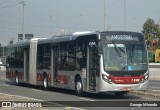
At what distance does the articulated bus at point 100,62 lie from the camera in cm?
2166

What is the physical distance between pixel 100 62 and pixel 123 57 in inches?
Result: 43.6

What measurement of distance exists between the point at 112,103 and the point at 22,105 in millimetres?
5543

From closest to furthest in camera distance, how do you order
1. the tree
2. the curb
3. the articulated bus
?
the curb, the articulated bus, the tree

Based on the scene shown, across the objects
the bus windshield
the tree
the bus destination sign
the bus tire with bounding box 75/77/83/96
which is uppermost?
the tree

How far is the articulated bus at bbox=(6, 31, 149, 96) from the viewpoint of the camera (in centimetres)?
2166

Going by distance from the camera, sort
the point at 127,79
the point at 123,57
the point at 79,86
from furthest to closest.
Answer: the point at 79,86, the point at 123,57, the point at 127,79

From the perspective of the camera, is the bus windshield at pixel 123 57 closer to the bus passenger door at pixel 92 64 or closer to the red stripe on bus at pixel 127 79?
the red stripe on bus at pixel 127 79

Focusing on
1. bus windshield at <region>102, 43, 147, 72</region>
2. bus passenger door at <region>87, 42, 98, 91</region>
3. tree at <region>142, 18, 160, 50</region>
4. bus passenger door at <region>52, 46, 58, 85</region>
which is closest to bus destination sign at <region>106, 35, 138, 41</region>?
bus windshield at <region>102, 43, 147, 72</region>

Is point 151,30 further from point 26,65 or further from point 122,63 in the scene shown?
point 122,63

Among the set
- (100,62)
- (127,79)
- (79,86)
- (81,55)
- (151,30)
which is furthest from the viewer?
(151,30)

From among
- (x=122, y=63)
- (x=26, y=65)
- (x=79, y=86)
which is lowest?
(x=79, y=86)

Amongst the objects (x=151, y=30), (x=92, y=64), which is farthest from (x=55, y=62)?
(x=151, y=30)

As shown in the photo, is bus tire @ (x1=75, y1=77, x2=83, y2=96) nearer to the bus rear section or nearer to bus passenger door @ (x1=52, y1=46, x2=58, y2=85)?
the bus rear section

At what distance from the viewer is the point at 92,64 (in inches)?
882
